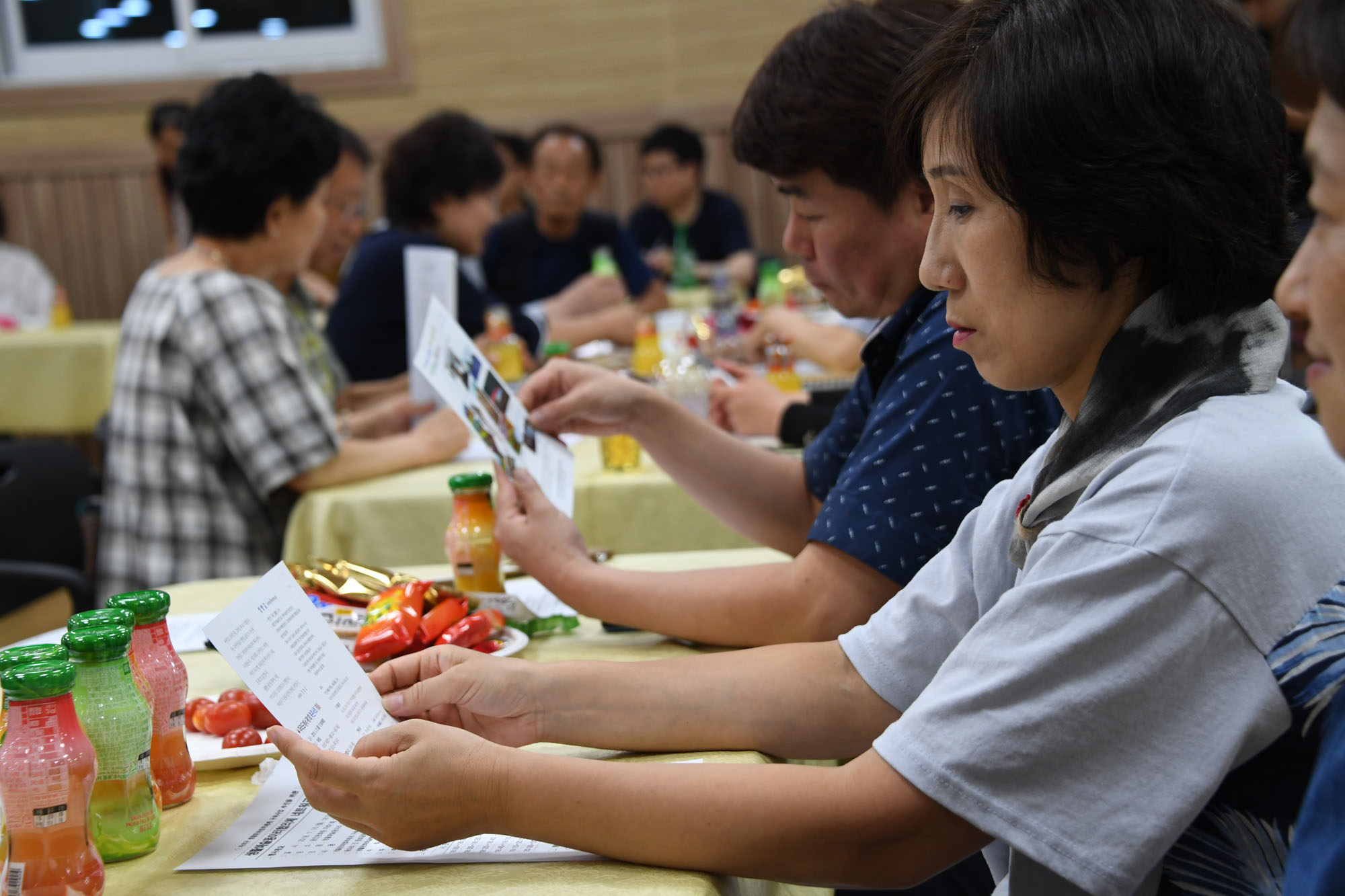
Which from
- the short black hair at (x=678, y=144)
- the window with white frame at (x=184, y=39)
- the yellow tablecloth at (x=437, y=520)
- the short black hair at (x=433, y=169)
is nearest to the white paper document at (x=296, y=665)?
the yellow tablecloth at (x=437, y=520)

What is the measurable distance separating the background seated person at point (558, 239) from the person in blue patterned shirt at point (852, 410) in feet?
12.9

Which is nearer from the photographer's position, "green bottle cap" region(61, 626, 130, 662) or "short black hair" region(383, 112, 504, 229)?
"green bottle cap" region(61, 626, 130, 662)

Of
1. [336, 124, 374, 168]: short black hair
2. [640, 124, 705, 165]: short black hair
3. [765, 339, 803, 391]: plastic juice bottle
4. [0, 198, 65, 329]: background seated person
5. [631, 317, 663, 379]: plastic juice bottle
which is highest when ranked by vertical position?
[336, 124, 374, 168]: short black hair

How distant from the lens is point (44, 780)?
0.83m

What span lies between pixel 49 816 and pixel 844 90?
1.13 meters

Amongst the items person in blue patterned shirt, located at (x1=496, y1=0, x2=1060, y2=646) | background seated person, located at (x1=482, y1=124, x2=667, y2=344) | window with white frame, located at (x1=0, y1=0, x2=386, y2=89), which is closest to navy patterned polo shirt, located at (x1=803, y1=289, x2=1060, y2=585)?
person in blue patterned shirt, located at (x1=496, y1=0, x2=1060, y2=646)

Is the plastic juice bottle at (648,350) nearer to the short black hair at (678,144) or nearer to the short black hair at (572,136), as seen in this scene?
the short black hair at (572,136)

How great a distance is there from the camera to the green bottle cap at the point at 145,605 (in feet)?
3.38

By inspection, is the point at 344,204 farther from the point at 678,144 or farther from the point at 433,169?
the point at 678,144

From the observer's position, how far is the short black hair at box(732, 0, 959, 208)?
1412 millimetres

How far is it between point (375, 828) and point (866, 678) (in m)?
0.47

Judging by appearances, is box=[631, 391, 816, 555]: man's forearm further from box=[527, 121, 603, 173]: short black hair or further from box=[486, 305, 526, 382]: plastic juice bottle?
box=[527, 121, 603, 173]: short black hair

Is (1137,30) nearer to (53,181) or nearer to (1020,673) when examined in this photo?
(1020,673)

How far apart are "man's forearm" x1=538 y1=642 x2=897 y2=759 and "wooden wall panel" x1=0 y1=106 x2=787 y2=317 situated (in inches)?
245
